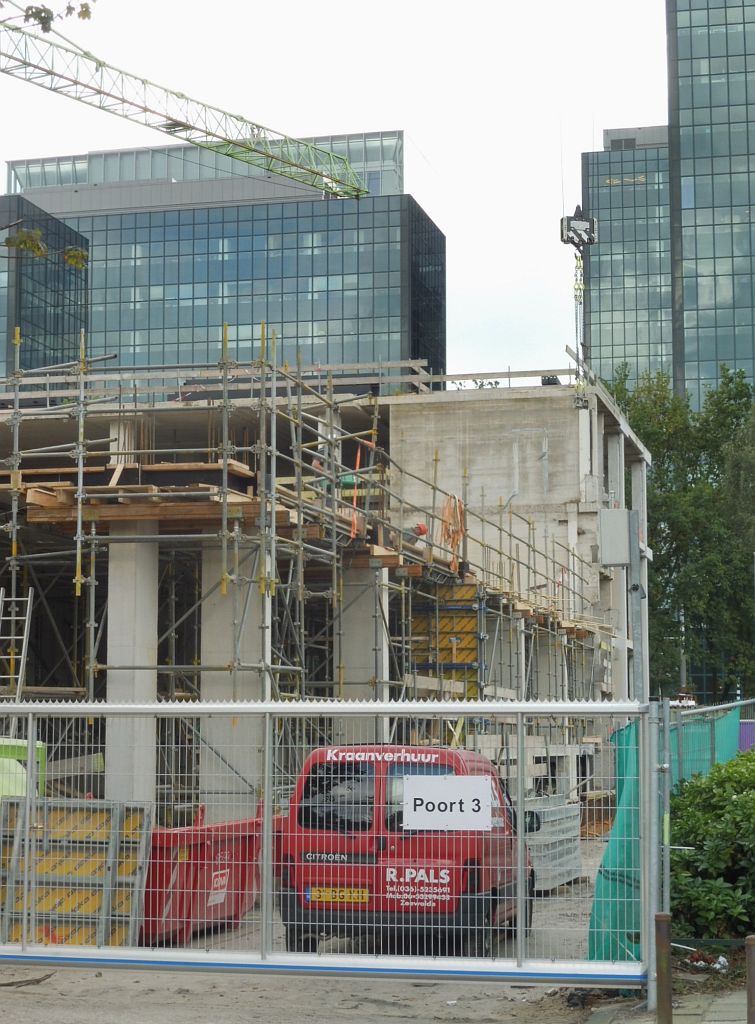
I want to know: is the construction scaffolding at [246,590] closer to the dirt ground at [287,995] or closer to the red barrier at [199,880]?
the red barrier at [199,880]

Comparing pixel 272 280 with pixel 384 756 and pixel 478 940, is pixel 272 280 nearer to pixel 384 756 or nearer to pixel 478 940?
pixel 384 756

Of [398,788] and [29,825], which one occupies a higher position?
[398,788]

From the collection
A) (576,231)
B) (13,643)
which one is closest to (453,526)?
(13,643)

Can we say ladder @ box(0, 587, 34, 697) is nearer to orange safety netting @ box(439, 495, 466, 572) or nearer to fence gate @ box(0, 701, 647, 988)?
orange safety netting @ box(439, 495, 466, 572)

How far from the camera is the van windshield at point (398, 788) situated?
10.3 metres

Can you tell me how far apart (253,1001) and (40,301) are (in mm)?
105363

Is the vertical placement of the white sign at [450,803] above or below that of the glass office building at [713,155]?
below

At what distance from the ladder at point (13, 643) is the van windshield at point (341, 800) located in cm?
921

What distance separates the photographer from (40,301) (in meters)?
112

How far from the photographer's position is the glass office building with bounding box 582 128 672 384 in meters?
A: 142

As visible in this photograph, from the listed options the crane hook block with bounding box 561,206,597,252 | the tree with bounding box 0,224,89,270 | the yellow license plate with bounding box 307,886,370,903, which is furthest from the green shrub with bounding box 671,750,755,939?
the crane hook block with bounding box 561,206,597,252

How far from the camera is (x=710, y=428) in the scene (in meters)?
68.9

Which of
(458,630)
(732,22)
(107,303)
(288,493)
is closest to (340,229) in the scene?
(107,303)

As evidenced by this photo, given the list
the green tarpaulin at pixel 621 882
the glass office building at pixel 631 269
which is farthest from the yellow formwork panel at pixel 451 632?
the glass office building at pixel 631 269
